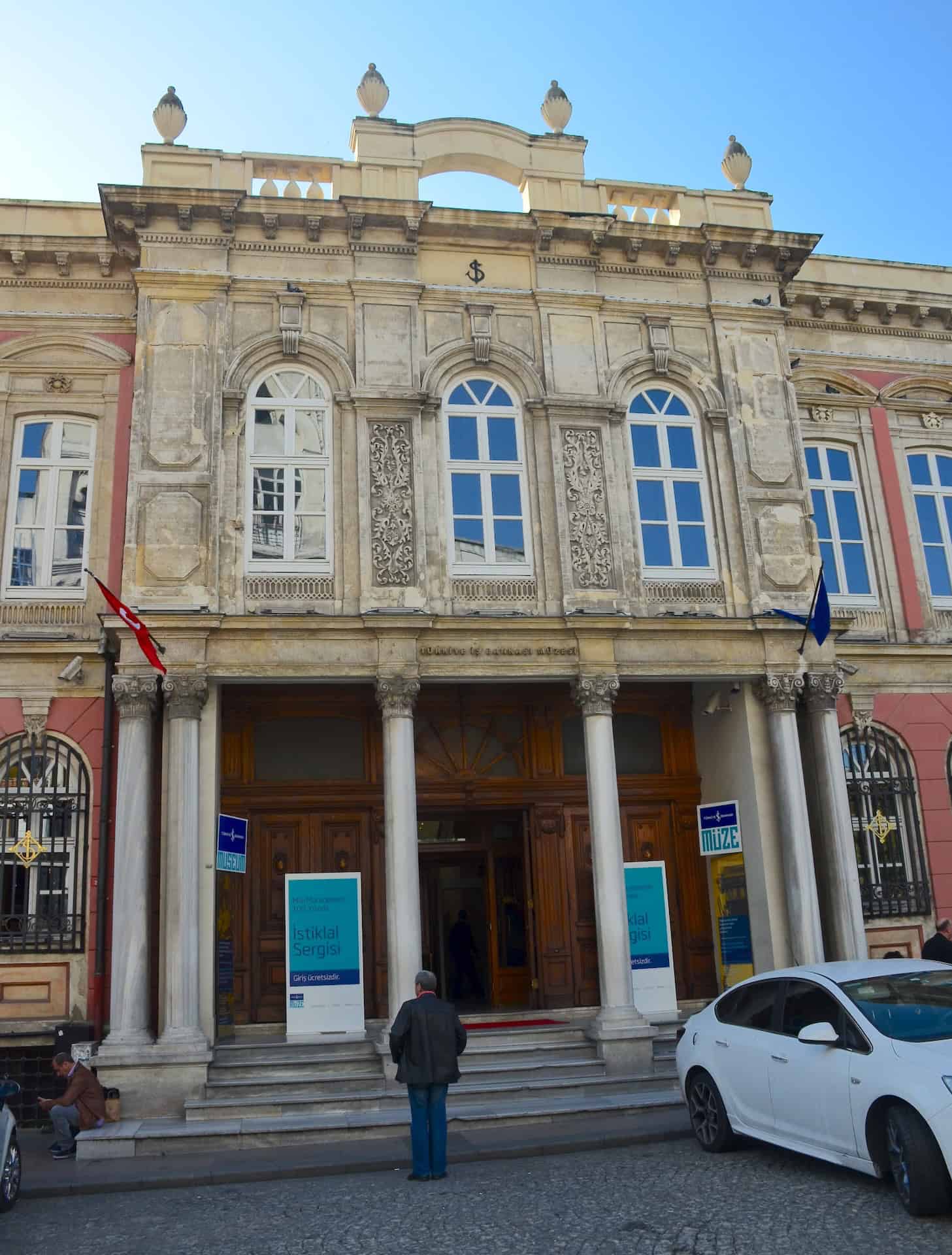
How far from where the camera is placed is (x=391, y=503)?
1472 cm

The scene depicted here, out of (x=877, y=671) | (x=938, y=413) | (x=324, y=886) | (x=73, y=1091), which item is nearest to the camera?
(x=73, y=1091)

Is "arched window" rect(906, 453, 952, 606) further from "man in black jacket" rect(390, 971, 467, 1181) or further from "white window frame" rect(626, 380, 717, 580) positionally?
"man in black jacket" rect(390, 971, 467, 1181)

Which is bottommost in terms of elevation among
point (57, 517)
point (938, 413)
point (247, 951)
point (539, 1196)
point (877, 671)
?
point (539, 1196)

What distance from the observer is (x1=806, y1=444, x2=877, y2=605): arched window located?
1725 centimetres

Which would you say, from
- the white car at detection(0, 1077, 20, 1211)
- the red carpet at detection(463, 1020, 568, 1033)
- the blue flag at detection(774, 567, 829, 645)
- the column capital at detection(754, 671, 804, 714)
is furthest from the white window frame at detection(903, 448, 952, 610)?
the white car at detection(0, 1077, 20, 1211)

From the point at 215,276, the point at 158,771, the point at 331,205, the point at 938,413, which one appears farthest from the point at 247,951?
the point at 938,413

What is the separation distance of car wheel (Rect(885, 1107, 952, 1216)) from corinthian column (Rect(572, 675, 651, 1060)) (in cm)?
646

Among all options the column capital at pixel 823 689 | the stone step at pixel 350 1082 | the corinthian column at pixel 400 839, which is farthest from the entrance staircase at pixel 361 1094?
the column capital at pixel 823 689

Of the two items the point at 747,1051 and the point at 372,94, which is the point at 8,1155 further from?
the point at 372,94

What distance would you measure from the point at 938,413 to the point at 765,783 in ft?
24.0

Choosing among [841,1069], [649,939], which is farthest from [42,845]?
[841,1069]

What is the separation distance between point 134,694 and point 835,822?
8880mm

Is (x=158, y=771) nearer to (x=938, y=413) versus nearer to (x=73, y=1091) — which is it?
(x=73, y=1091)

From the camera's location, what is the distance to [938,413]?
18.3 m
